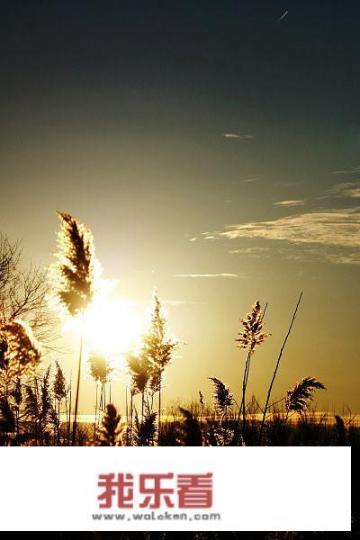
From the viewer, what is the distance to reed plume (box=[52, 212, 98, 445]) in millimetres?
6371

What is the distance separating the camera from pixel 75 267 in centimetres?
641

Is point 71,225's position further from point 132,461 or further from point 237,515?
point 237,515

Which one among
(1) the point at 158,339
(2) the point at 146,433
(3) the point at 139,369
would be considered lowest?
(2) the point at 146,433

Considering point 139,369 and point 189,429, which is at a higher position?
point 139,369

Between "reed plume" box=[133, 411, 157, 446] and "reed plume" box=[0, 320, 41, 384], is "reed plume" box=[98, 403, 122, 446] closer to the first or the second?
"reed plume" box=[0, 320, 41, 384]

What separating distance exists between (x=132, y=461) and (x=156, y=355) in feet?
7.99

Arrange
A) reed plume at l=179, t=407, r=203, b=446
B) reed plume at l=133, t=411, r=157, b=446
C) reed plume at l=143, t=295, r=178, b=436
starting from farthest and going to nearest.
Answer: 1. reed plume at l=143, t=295, r=178, b=436
2. reed plume at l=133, t=411, r=157, b=446
3. reed plume at l=179, t=407, r=203, b=446

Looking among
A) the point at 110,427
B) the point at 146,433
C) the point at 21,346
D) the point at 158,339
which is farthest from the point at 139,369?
the point at 110,427

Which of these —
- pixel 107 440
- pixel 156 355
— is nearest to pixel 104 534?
pixel 107 440

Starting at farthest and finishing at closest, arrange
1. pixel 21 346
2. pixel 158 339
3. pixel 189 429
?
pixel 158 339
pixel 21 346
pixel 189 429

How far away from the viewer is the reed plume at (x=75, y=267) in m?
6.37

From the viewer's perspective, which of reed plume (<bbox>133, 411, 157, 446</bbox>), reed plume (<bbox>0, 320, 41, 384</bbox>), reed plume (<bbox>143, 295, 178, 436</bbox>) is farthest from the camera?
reed plume (<bbox>143, 295, 178, 436</bbox>)

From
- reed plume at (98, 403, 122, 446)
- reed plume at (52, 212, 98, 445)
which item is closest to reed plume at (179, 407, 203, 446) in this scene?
reed plume at (98, 403, 122, 446)

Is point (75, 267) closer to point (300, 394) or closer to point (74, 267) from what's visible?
point (74, 267)
